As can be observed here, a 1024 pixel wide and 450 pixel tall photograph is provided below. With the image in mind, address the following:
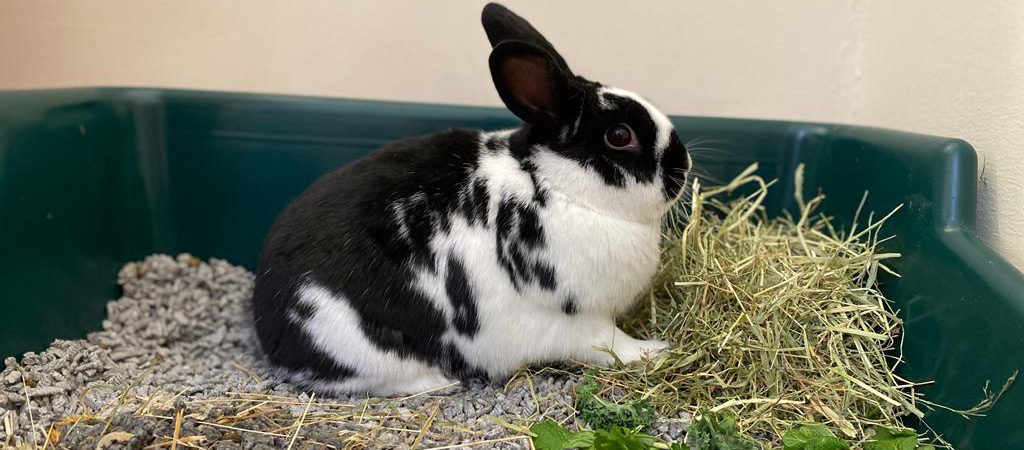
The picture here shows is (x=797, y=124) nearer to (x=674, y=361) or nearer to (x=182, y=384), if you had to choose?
(x=674, y=361)

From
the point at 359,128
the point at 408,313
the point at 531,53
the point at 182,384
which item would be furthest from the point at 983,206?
the point at 182,384

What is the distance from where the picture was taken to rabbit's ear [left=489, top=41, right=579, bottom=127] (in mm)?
1333

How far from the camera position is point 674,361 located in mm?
1639

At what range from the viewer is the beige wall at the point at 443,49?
2.25 meters

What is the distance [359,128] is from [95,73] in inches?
38.1

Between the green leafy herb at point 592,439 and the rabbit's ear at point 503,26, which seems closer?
the green leafy herb at point 592,439

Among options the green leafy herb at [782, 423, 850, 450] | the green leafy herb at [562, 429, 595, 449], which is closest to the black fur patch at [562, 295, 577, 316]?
the green leafy herb at [562, 429, 595, 449]

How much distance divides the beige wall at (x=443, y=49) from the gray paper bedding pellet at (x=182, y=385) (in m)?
0.67

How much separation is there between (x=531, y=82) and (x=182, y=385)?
1.05 metres

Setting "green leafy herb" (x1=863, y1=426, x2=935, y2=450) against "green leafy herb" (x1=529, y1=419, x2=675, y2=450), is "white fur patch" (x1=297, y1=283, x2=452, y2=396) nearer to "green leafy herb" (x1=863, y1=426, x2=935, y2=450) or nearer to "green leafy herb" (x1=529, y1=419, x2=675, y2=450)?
"green leafy herb" (x1=529, y1=419, x2=675, y2=450)

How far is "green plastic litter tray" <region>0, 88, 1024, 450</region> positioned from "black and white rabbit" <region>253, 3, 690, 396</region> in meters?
0.51

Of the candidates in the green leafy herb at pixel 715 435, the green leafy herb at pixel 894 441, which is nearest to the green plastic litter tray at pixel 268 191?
the green leafy herb at pixel 894 441

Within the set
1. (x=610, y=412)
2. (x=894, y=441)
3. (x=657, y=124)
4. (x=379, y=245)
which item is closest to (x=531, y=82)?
(x=657, y=124)

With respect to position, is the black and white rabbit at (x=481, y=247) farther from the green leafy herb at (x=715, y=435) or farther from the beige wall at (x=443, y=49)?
the beige wall at (x=443, y=49)
